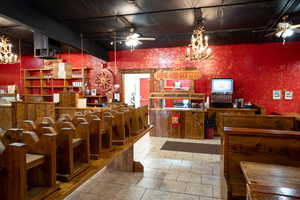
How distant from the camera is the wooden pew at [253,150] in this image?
1.74m

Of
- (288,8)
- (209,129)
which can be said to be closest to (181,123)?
(209,129)

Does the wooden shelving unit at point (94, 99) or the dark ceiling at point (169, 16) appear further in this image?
the wooden shelving unit at point (94, 99)

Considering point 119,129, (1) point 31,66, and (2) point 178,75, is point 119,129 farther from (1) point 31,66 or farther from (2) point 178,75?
(1) point 31,66

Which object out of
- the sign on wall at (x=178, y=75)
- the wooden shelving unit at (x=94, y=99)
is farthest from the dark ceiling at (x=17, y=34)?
the sign on wall at (x=178, y=75)

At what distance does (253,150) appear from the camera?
184 centimetres

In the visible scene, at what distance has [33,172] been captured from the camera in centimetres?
92

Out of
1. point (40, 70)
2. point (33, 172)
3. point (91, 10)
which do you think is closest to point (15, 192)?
point (33, 172)

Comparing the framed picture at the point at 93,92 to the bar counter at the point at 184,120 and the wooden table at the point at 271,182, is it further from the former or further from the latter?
the wooden table at the point at 271,182

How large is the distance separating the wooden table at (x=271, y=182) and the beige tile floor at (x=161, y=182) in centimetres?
119

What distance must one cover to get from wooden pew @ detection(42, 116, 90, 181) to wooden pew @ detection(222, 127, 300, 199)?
143 centimetres

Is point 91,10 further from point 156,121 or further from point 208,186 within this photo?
point 208,186

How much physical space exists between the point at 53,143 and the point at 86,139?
0.31 meters

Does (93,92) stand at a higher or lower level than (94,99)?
higher

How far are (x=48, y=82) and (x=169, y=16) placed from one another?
6.18 meters
